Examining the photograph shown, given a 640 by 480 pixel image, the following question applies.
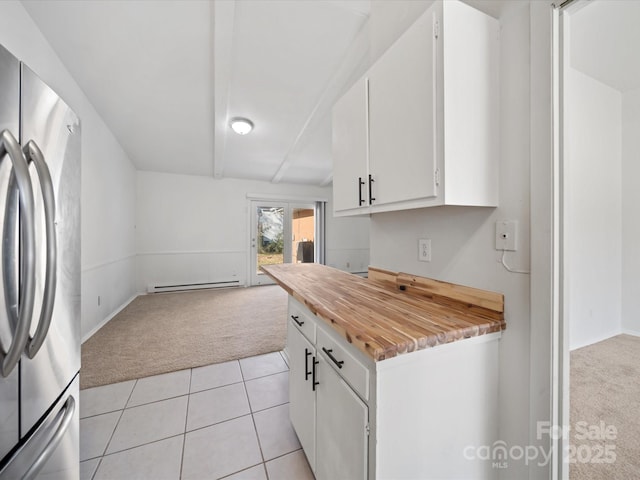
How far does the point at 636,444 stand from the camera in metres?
1.37

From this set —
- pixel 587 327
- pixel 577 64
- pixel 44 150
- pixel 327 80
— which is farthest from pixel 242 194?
pixel 587 327

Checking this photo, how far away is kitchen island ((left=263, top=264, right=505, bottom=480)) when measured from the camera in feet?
2.47

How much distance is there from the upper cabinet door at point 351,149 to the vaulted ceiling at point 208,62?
101cm

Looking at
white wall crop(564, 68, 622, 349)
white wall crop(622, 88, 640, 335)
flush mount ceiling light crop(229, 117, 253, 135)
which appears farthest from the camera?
flush mount ceiling light crop(229, 117, 253, 135)

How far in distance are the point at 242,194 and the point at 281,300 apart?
2569 millimetres

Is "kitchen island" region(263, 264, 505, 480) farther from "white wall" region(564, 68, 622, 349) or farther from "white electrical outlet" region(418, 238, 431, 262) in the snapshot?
"white wall" region(564, 68, 622, 349)

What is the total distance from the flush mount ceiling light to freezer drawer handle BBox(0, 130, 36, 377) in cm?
287

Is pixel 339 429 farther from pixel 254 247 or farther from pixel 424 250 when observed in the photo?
pixel 254 247

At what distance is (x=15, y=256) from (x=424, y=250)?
1.55 m

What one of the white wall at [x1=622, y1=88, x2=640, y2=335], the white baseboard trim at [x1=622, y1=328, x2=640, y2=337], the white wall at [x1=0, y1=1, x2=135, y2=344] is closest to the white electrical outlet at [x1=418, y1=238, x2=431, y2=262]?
the white wall at [x1=0, y1=1, x2=135, y2=344]

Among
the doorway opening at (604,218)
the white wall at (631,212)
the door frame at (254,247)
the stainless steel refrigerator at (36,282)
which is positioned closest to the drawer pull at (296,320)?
the stainless steel refrigerator at (36,282)

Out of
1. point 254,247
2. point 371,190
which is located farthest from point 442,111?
point 254,247

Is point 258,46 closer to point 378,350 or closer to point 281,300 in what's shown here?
point 378,350

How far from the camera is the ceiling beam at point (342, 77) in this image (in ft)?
7.14
